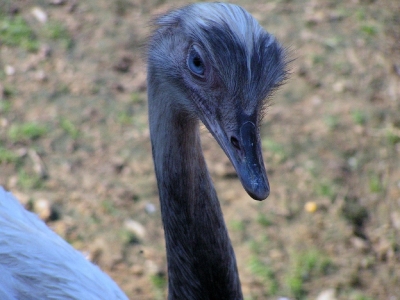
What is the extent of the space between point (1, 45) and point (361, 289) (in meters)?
3.34

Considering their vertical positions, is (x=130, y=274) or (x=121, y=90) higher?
(x=121, y=90)

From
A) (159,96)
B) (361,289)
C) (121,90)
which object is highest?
(159,96)

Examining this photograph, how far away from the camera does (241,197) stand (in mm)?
3863

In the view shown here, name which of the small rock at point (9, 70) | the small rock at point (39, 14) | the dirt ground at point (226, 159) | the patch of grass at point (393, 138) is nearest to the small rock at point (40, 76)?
the dirt ground at point (226, 159)

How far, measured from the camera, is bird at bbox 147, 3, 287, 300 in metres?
1.89

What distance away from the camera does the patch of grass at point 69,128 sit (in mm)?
4129

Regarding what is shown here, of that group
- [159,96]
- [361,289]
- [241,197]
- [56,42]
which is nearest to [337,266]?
[361,289]

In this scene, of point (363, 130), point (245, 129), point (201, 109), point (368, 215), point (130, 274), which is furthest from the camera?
point (363, 130)

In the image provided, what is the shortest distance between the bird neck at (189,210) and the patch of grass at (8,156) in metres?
2.02

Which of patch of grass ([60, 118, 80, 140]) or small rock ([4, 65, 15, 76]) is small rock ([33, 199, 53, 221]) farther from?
small rock ([4, 65, 15, 76])

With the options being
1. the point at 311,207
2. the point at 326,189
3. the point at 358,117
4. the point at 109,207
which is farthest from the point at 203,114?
the point at 358,117

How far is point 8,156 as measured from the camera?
3.93m

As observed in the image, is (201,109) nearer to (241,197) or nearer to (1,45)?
(241,197)

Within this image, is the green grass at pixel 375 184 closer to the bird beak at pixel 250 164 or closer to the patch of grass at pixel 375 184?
the patch of grass at pixel 375 184
